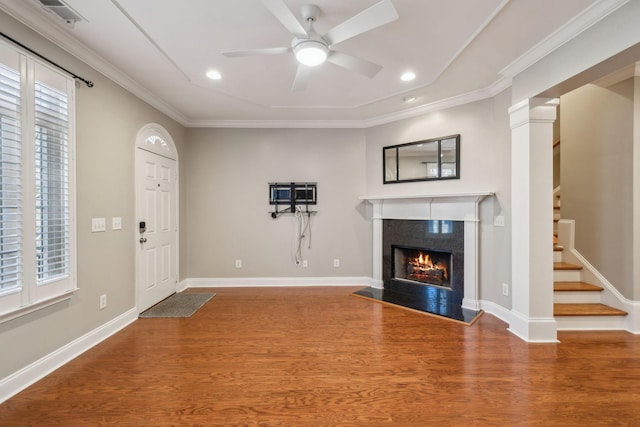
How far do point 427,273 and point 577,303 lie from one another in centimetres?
157

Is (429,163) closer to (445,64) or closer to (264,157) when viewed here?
(445,64)

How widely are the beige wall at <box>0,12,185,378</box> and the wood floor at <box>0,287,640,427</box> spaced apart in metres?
0.28

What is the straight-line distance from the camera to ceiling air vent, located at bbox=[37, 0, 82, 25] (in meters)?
1.74

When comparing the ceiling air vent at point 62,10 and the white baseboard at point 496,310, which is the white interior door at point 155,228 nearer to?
the ceiling air vent at point 62,10

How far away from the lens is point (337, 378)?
6.28ft

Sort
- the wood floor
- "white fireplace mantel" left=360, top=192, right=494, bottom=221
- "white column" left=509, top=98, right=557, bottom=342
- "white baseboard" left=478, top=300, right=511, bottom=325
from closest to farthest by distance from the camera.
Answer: the wood floor
"white column" left=509, top=98, right=557, bottom=342
"white baseboard" left=478, top=300, right=511, bottom=325
"white fireplace mantel" left=360, top=192, right=494, bottom=221

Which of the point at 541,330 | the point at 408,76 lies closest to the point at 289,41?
the point at 408,76

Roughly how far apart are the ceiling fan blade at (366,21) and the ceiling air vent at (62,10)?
70.9 inches

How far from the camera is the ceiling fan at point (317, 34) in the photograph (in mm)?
1481

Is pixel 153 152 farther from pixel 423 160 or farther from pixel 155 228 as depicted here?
pixel 423 160

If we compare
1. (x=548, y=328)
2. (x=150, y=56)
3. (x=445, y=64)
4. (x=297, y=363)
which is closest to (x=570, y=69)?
(x=445, y=64)

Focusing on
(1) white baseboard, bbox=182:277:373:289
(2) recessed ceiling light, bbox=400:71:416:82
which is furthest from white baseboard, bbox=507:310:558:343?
(2) recessed ceiling light, bbox=400:71:416:82

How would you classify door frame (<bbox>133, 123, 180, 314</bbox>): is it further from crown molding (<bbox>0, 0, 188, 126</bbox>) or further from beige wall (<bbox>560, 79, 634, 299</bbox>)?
beige wall (<bbox>560, 79, 634, 299</bbox>)

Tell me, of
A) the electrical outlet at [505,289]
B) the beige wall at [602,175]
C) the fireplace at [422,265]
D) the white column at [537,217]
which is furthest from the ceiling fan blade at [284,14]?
the beige wall at [602,175]
